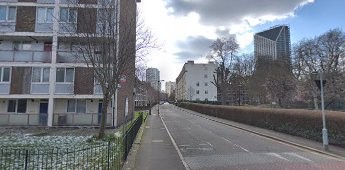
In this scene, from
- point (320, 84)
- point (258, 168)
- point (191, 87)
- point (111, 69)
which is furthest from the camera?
point (191, 87)

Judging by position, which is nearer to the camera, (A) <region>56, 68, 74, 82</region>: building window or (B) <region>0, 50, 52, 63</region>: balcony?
(B) <region>0, 50, 52, 63</region>: balcony

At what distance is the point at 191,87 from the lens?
417 ft

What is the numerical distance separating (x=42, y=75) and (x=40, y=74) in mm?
196

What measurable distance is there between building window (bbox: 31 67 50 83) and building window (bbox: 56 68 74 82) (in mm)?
882

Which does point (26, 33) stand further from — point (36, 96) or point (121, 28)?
point (121, 28)

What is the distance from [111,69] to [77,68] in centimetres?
1147

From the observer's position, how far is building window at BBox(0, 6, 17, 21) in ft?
107

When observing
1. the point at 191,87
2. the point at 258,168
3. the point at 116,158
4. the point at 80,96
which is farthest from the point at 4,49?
the point at 191,87

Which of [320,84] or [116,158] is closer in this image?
[116,158]

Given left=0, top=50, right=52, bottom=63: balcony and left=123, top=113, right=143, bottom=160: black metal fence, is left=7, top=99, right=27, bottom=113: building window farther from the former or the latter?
left=123, top=113, right=143, bottom=160: black metal fence

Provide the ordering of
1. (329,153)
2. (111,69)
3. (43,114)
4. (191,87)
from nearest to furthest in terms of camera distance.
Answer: (329,153) < (111,69) < (43,114) < (191,87)

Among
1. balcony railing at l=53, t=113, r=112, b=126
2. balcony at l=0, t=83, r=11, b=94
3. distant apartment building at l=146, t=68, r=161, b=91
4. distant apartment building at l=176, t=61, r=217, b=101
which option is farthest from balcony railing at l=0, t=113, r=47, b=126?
distant apartment building at l=176, t=61, r=217, b=101

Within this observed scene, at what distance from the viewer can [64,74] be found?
106 ft

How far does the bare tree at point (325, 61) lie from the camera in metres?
50.4
